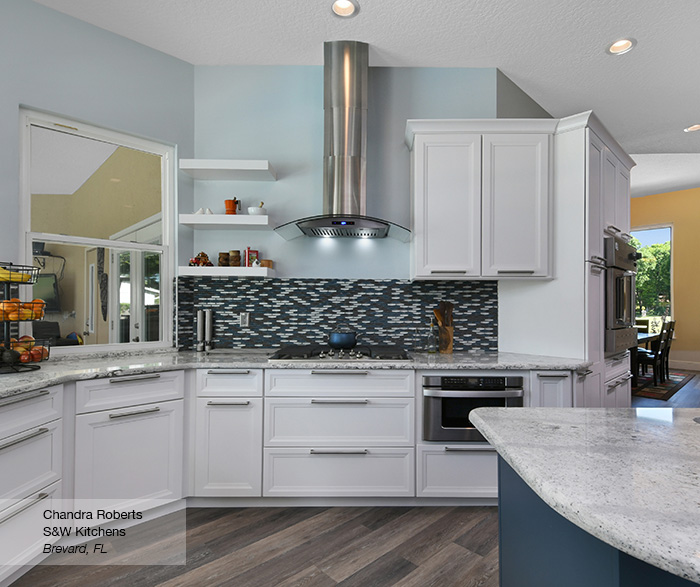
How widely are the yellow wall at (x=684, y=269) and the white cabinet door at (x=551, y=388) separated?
6854mm

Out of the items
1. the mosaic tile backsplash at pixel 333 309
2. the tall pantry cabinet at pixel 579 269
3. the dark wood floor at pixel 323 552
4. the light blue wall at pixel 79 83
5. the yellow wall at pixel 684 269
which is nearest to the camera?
the dark wood floor at pixel 323 552

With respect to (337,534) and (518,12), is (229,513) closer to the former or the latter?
(337,534)

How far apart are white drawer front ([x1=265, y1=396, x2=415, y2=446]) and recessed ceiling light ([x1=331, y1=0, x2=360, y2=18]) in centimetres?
241

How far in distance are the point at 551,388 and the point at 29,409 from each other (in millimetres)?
2781

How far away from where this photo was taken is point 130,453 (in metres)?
2.23

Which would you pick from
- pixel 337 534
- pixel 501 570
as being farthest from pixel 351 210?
pixel 501 570

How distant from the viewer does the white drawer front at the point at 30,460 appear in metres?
1.69

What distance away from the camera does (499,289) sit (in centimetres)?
317

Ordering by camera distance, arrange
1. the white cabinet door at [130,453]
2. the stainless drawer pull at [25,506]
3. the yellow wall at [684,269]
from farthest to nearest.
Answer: the yellow wall at [684,269]
the white cabinet door at [130,453]
the stainless drawer pull at [25,506]

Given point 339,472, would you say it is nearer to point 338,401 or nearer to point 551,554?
point 338,401

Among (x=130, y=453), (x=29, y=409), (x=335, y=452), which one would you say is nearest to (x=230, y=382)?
(x=130, y=453)

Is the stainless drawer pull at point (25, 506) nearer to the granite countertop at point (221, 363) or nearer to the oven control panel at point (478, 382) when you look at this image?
the granite countertop at point (221, 363)

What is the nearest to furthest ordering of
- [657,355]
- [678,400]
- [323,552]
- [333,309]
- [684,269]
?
1. [323,552]
2. [333,309]
3. [678,400]
4. [657,355]
5. [684,269]

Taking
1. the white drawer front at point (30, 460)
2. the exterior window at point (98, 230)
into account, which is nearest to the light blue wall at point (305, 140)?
the exterior window at point (98, 230)
